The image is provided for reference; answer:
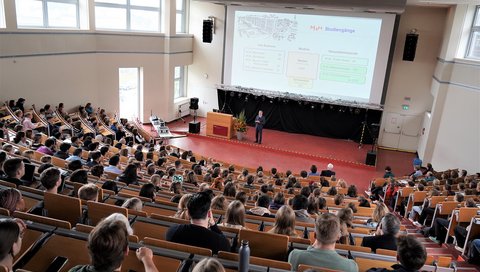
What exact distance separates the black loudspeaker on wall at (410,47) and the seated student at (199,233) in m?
13.4

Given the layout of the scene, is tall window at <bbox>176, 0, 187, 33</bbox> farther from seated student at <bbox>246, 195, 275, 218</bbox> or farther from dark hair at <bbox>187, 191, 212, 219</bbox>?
dark hair at <bbox>187, 191, 212, 219</bbox>

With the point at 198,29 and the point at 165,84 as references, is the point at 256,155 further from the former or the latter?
the point at 198,29

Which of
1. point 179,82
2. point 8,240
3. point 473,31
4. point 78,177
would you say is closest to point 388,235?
point 8,240

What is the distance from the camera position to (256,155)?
14320 mm

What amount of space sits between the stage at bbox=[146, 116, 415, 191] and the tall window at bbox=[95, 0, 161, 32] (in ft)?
14.6

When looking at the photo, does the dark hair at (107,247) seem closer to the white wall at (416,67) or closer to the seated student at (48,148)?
the seated student at (48,148)

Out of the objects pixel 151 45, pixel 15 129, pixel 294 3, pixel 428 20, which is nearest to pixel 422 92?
pixel 428 20

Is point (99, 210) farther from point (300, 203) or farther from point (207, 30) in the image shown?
point (207, 30)

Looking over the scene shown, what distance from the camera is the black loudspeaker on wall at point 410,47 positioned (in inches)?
566

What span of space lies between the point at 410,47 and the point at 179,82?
1063 cm

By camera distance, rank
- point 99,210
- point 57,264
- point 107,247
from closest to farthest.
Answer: point 107,247 → point 57,264 → point 99,210

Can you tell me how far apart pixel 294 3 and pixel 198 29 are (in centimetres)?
662

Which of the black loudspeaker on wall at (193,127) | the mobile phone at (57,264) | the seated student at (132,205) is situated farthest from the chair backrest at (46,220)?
the black loudspeaker on wall at (193,127)

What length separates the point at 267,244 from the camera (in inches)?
147
